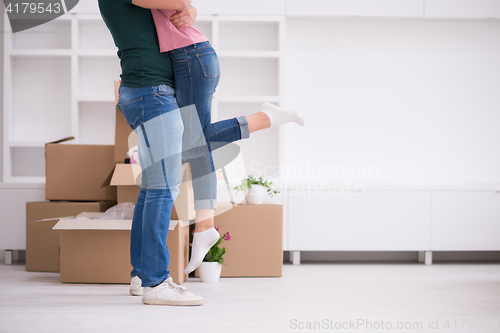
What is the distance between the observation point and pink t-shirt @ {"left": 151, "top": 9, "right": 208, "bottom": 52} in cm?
140

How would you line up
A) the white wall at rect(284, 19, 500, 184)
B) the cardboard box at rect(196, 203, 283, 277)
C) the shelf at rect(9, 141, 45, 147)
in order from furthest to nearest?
the white wall at rect(284, 19, 500, 184)
the shelf at rect(9, 141, 45, 147)
the cardboard box at rect(196, 203, 283, 277)

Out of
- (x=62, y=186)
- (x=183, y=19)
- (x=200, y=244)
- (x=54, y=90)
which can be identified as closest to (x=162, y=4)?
(x=183, y=19)

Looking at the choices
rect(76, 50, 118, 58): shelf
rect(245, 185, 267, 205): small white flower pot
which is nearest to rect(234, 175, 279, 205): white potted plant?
rect(245, 185, 267, 205): small white flower pot

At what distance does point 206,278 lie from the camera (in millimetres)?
2023

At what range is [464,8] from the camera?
2.79 metres

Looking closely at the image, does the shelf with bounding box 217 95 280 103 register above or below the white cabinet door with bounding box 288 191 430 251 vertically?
above

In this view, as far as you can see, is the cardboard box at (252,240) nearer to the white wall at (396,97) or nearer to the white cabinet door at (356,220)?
the white cabinet door at (356,220)

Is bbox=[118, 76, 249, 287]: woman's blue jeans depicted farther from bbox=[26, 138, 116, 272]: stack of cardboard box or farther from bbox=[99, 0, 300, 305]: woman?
bbox=[26, 138, 116, 272]: stack of cardboard box

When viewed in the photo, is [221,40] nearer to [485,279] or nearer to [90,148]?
[90,148]

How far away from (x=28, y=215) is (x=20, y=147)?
0.77m

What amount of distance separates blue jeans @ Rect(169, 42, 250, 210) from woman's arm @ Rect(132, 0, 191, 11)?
0.42 feet

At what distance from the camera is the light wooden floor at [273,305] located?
4.13 ft

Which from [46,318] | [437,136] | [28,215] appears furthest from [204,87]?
[437,136]

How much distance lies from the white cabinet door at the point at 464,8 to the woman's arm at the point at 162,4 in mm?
2005
